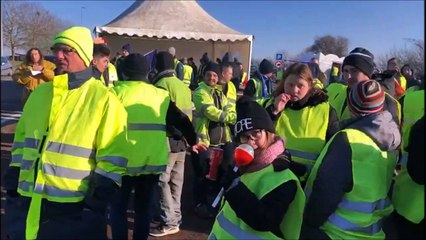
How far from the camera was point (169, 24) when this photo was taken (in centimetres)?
1825

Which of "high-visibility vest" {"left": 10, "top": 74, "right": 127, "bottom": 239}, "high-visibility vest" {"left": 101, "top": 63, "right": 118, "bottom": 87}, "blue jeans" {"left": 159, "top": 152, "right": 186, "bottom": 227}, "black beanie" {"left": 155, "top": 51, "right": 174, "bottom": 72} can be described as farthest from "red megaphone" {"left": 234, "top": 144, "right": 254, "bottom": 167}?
"high-visibility vest" {"left": 101, "top": 63, "right": 118, "bottom": 87}

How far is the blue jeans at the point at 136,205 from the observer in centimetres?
409

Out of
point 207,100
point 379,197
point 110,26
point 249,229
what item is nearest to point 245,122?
point 249,229

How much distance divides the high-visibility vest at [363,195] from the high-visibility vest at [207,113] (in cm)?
300

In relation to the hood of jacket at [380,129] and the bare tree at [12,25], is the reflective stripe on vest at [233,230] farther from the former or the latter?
the bare tree at [12,25]

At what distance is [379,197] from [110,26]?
1602 centimetres

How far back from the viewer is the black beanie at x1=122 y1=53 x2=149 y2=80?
13.4 feet

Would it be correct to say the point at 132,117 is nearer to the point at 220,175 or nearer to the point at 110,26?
the point at 220,175

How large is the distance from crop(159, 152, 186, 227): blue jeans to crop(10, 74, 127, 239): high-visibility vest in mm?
2332

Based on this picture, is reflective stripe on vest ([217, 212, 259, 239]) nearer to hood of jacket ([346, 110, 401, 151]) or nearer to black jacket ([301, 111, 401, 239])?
black jacket ([301, 111, 401, 239])

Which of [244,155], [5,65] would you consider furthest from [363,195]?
[5,65]

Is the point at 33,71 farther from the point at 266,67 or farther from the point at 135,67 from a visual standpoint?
the point at 266,67

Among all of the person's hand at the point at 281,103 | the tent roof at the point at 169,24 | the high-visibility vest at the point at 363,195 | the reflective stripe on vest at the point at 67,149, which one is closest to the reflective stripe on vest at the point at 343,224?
the high-visibility vest at the point at 363,195

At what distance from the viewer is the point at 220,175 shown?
3260mm
